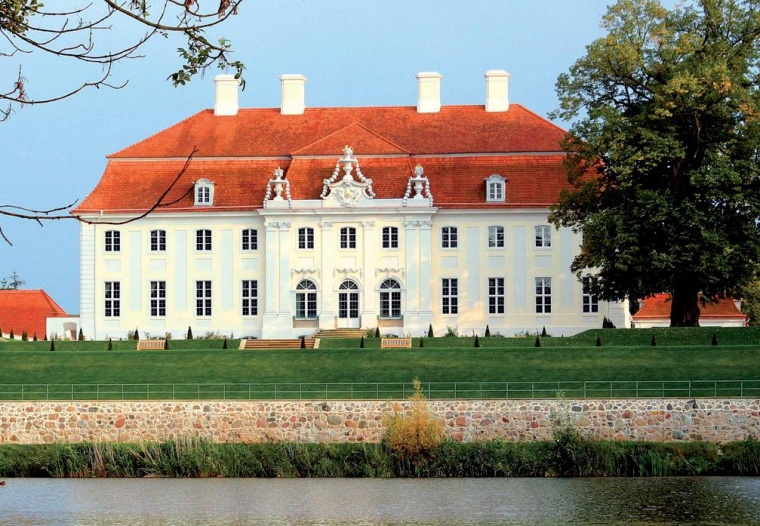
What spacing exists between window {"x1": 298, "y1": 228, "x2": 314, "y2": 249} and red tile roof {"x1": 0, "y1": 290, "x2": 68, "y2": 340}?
15.2m

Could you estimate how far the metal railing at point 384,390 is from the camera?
35.4m

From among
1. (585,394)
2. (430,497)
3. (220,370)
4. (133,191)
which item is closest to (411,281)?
(133,191)

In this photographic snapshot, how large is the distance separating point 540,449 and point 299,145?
98.2 ft

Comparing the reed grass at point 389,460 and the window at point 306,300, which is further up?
the window at point 306,300

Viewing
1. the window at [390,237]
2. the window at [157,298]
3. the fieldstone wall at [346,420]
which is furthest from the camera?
the window at [157,298]

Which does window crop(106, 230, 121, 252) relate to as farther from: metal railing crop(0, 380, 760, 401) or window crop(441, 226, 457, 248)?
metal railing crop(0, 380, 760, 401)

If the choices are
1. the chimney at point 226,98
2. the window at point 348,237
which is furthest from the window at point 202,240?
the chimney at point 226,98

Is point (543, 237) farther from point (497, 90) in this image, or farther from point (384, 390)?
point (384, 390)

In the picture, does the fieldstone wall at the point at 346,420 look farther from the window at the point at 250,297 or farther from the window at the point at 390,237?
the window at the point at 390,237

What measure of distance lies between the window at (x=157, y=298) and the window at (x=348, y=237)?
783 cm

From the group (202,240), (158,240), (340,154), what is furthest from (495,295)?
(158,240)

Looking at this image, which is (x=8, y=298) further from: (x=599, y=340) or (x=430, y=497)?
(x=430, y=497)

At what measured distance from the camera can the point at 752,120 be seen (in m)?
43.1

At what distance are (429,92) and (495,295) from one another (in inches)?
417
